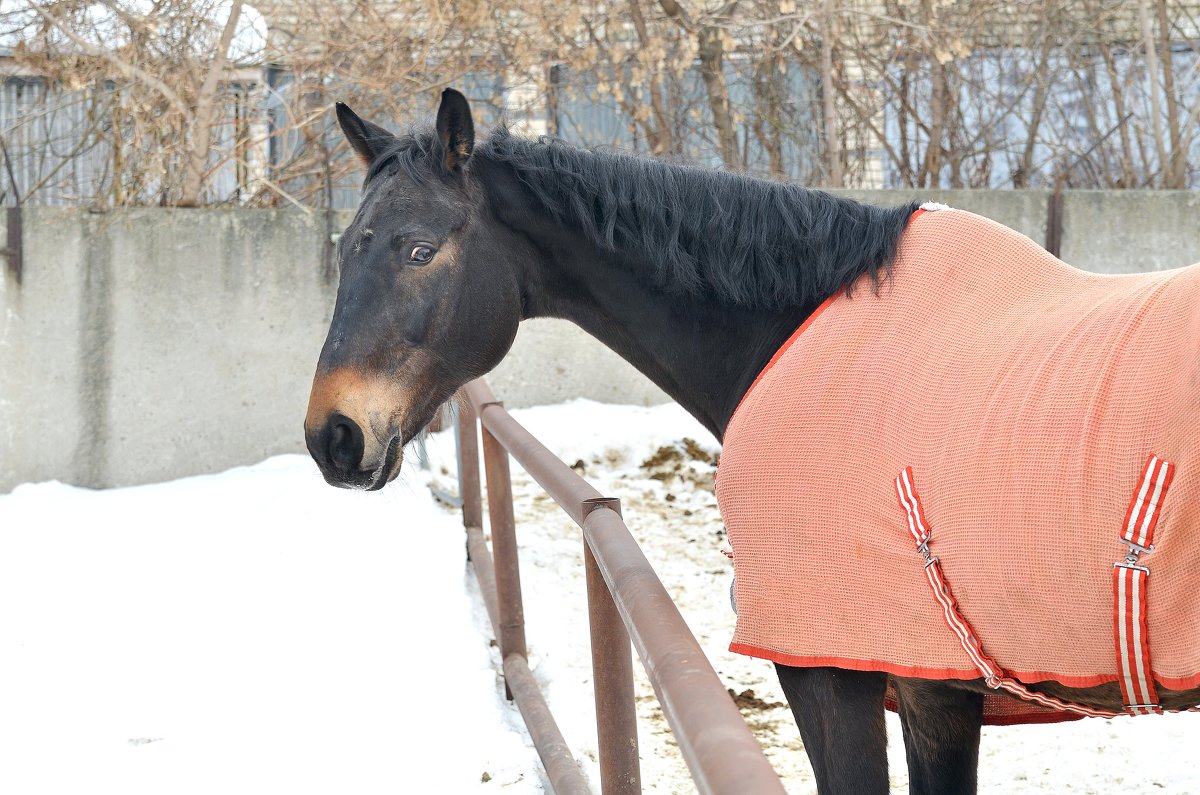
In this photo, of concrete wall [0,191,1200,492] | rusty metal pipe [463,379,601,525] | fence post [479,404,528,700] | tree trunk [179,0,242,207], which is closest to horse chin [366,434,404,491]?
rusty metal pipe [463,379,601,525]

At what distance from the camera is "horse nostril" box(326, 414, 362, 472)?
2186 millimetres

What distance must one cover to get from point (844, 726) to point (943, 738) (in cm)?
49

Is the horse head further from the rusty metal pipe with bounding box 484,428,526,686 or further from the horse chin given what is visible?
the rusty metal pipe with bounding box 484,428,526,686

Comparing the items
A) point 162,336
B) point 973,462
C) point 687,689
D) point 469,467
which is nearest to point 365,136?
point 973,462

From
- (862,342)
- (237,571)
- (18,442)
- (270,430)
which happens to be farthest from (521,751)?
(18,442)

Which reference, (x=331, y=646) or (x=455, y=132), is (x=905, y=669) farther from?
(x=331, y=646)

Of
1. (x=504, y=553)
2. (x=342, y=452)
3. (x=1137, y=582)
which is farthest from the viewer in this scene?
(x=504, y=553)

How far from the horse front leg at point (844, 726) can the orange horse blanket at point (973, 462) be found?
79mm

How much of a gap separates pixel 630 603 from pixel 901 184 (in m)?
6.85

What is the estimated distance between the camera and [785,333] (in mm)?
2236

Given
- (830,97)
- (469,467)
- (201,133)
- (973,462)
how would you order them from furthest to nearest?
(830,97) < (201,133) < (469,467) < (973,462)

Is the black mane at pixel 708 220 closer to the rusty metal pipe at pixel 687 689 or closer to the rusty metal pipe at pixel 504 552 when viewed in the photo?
the rusty metal pipe at pixel 687 689

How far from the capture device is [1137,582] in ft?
5.08

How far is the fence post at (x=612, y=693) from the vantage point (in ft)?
6.34
